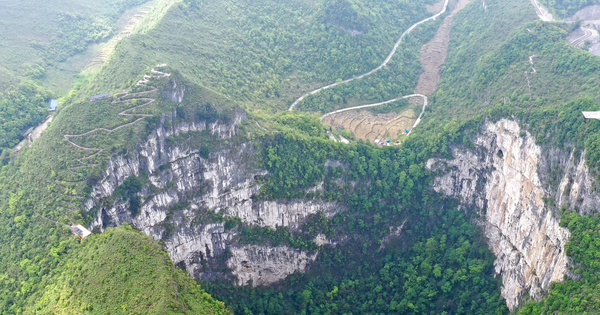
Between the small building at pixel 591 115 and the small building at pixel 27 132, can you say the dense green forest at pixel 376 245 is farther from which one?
the small building at pixel 27 132

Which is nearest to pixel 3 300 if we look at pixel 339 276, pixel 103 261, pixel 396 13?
pixel 103 261

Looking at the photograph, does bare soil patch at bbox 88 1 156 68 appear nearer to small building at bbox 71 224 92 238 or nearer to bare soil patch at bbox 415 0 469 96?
small building at bbox 71 224 92 238

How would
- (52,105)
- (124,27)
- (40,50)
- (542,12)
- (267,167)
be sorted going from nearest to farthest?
(267,167) → (52,105) → (542,12) → (40,50) → (124,27)

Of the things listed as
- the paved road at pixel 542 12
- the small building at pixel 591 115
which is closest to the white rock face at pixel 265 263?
the small building at pixel 591 115

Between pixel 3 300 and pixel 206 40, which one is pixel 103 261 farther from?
pixel 206 40

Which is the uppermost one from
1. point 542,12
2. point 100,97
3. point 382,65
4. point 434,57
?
point 542,12

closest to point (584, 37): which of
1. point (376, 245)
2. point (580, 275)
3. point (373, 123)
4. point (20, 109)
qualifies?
point (373, 123)

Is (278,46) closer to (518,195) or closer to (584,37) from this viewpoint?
(584,37)

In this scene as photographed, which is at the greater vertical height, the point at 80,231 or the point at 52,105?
the point at 80,231
